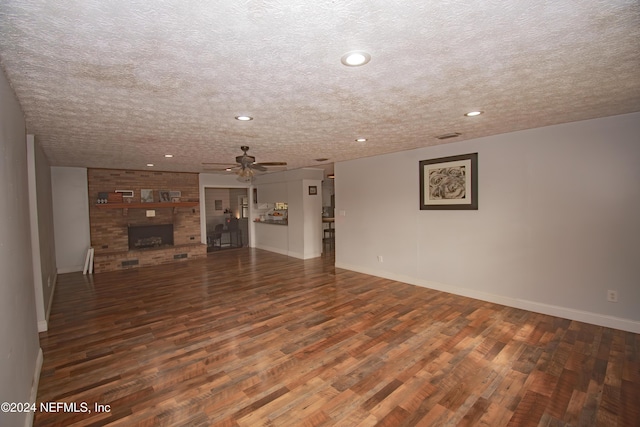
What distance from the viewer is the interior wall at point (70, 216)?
6262mm

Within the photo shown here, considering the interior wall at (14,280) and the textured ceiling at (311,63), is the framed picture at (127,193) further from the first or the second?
the interior wall at (14,280)

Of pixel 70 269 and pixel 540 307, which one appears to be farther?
pixel 70 269

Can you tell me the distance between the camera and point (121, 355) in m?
2.84

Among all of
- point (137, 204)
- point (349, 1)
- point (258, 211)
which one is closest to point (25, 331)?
point (349, 1)

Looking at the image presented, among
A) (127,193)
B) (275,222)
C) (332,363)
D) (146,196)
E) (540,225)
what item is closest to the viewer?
(332,363)

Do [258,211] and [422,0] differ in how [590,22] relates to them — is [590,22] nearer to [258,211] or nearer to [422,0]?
[422,0]

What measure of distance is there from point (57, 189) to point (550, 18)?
833cm

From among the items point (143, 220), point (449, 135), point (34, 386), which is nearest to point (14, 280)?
point (34, 386)

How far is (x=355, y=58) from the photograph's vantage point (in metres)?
1.69

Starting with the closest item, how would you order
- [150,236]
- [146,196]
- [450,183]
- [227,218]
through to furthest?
[450,183], [146,196], [150,236], [227,218]

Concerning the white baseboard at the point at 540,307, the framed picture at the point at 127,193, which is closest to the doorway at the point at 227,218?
the framed picture at the point at 127,193

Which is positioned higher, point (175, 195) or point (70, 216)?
point (175, 195)

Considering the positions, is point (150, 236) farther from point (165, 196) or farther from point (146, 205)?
point (165, 196)

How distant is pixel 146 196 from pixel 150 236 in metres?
1.04
